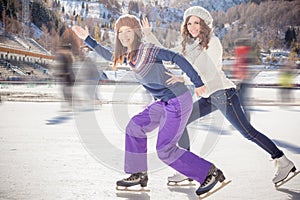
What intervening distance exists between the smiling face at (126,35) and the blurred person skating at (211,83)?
13 centimetres

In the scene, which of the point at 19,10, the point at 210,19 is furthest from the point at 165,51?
the point at 19,10

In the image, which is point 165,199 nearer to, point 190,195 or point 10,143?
point 190,195

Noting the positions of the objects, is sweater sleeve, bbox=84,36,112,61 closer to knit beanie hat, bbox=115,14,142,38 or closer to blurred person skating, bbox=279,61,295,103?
knit beanie hat, bbox=115,14,142,38

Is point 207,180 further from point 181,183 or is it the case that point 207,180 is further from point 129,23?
point 129,23

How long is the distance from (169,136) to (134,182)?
0.20 m

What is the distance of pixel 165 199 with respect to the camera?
1.09 metres

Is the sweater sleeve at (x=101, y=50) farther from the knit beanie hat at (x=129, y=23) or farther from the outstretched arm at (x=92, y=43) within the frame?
the knit beanie hat at (x=129, y=23)

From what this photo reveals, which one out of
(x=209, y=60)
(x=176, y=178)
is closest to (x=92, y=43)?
(x=209, y=60)

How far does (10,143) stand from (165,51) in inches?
43.1

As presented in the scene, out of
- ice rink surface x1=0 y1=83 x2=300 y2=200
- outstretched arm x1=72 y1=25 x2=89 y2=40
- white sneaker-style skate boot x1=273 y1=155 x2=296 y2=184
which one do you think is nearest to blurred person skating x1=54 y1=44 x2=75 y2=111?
ice rink surface x1=0 y1=83 x2=300 y2=200

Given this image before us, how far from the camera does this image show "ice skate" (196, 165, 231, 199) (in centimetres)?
110

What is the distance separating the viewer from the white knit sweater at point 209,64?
130 centimetres

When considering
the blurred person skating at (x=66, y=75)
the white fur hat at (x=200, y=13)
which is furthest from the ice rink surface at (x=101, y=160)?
the blurred person skating at (x=66, y=75)

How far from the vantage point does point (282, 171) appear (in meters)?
1.24
